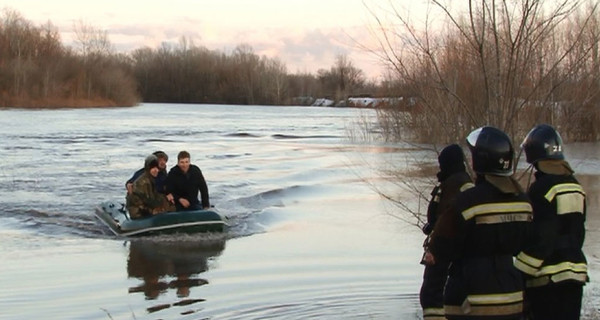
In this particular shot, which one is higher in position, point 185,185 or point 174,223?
point 185,185

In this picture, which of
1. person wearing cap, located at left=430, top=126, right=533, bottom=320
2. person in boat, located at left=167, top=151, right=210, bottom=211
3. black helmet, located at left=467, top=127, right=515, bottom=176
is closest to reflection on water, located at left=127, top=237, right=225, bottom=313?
person in boat, located at left=167, top=151, right=210, bottom=211

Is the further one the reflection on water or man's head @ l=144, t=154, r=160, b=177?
man's head @ l=144, t=154, r=160, b=177

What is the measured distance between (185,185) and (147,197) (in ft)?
2.24

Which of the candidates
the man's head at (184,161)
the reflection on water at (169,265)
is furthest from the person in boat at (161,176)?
the reflection on water at (169,265)

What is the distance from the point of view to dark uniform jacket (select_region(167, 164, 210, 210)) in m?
14.2

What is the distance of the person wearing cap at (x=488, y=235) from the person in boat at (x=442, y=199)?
0.95 metres

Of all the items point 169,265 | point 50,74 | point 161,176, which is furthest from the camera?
point 50,74

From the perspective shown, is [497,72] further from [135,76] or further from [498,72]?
[135,76]

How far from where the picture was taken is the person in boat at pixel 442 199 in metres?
5.48

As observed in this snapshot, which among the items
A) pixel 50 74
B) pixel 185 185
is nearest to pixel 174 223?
pixel 185 185

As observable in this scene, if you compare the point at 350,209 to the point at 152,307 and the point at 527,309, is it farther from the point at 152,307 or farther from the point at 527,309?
Answer: the point at 527,309

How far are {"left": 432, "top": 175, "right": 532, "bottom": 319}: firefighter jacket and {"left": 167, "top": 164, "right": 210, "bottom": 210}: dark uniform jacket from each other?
10.1 meters

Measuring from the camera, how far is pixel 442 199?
556 cm

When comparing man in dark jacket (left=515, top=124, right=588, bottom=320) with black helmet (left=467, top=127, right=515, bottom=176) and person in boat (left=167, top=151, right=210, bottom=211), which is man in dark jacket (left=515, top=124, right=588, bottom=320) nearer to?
black helmet (left=467, top=127, right=515, bottom=176)
